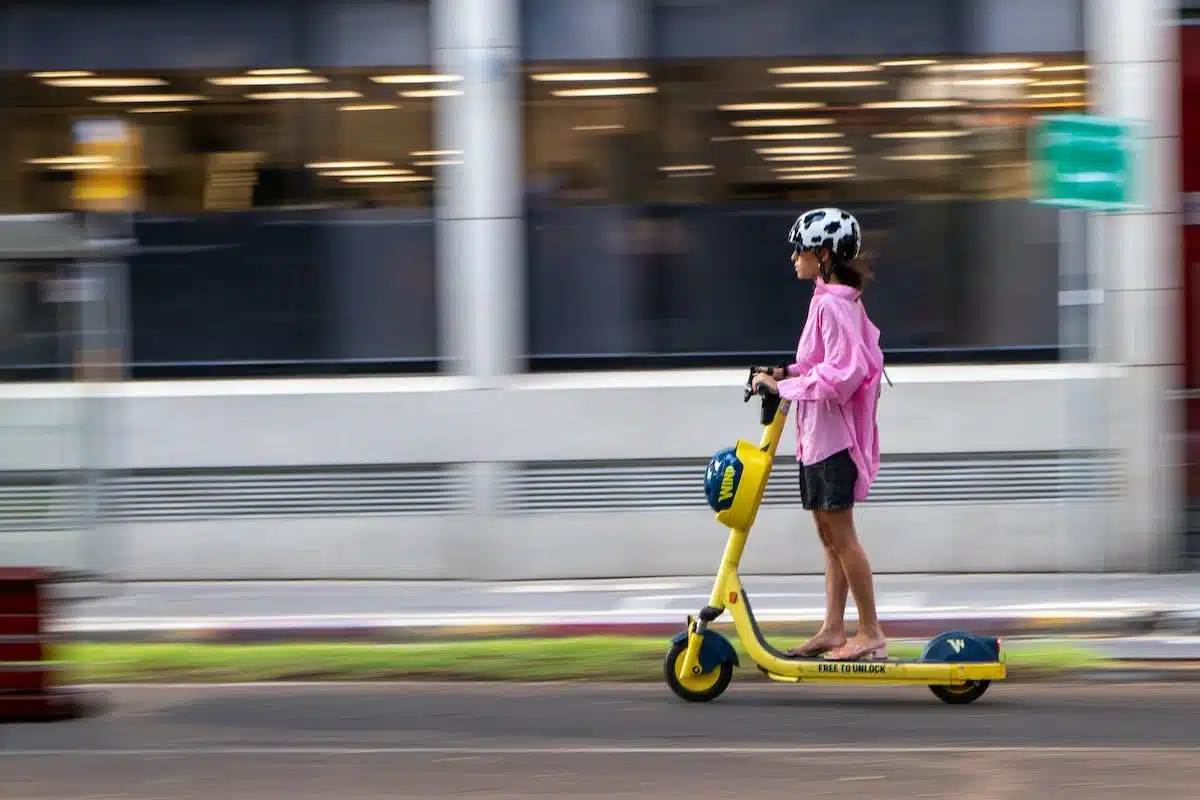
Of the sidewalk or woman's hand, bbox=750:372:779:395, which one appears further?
the sidewalk

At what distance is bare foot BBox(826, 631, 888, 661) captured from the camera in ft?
23.2

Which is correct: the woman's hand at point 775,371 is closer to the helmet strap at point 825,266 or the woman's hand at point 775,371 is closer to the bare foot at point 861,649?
the helmet strap at point 825,266

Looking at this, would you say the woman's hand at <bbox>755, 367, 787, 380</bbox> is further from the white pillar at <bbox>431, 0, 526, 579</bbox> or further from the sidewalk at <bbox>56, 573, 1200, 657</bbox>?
the white pillar at <bbox>431, 0, 526, 579</bbox>

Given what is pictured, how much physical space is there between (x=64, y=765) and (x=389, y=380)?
219 inches

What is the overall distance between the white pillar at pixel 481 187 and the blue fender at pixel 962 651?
500 cm

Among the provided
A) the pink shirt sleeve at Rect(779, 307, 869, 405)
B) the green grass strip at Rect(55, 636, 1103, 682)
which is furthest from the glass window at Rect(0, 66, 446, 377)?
the pink shirt sleeve at Rect(779, 307, 869, 405)

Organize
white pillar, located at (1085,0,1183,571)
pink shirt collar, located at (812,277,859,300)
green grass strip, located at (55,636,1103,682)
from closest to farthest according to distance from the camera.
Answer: pink shirt collar, located at (812,277,859,300), green grass strip, located at (55,636,1103,682), white pillar, located at (1085,0,1183,571)

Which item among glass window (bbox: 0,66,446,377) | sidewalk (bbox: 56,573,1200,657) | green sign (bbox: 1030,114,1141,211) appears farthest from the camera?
glass window (bbox: 0,66,446,377)

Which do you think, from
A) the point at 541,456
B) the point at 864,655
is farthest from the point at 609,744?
the point at 541,456

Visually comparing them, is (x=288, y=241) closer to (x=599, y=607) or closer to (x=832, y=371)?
(x=599, y=607)

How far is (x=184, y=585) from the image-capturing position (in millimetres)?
11422

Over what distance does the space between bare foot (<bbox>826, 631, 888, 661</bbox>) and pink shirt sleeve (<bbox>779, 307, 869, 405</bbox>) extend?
928 mm

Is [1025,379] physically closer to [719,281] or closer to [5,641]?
[719,281]

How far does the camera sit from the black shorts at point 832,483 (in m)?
7.05
